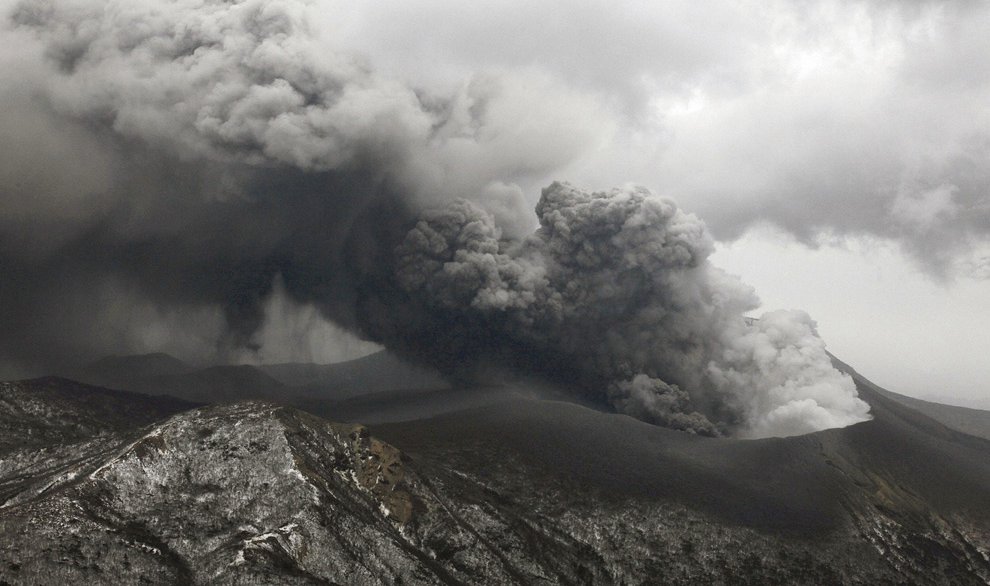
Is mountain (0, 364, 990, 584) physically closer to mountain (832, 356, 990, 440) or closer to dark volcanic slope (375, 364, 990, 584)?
dark volcanic slope (375, 364, 990, 584)

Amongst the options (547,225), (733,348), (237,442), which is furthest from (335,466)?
(733,348)

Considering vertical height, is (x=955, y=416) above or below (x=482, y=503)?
above

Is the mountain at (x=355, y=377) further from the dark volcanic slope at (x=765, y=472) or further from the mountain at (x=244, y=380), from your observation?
the dark volcanic slope at (x=765, y=472)

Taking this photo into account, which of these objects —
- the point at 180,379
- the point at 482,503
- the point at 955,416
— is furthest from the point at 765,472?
the point at 955,416

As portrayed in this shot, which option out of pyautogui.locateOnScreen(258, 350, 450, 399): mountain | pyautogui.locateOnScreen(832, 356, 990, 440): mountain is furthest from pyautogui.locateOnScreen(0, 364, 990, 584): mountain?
pyautogui.locateOnScreen(832, 356, 990, 440): mountain

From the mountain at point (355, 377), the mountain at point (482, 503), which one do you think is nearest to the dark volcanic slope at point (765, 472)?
the mountain at point (482, 503)

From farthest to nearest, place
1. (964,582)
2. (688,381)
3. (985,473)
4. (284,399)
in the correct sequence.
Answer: (284,399) < (688,381) < (985,473) < (964,582)

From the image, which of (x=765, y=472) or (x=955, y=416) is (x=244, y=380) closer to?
(x=765, y=472)

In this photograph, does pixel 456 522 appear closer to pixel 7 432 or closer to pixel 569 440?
pixel 569 440
